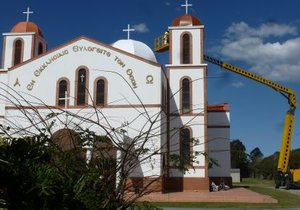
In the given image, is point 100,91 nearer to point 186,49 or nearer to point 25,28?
point 186,49

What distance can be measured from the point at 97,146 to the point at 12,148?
847mm

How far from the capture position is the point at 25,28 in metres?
36.8

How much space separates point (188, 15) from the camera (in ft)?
115

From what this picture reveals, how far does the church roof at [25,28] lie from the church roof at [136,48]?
676cm

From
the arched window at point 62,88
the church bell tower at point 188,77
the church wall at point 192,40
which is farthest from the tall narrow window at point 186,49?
the arched window at point 62,88

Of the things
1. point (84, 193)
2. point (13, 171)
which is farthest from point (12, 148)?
point (84, 193)

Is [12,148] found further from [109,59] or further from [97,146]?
[109,59]

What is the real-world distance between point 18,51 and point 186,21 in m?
13.7

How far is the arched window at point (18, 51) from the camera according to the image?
3581cm

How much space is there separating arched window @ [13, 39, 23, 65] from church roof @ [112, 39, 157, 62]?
7.87 meters

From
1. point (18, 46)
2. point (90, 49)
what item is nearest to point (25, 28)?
point (18, 46)

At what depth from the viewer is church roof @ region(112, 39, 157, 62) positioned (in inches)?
1484

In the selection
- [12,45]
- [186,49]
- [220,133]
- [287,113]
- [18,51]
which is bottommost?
[220,133]

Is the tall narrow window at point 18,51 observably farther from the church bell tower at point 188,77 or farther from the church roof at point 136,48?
the church bell tower at point 188,77
